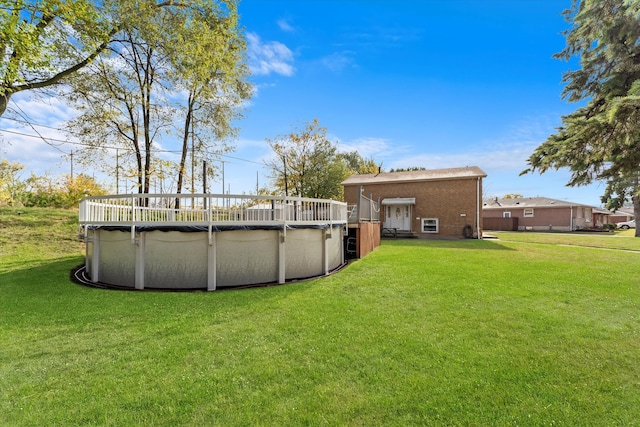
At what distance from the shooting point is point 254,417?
240 centimetres

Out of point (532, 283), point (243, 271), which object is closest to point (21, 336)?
point (243, 271)

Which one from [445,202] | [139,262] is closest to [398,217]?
[445,202]

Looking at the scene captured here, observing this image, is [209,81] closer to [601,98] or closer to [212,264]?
[212,264]

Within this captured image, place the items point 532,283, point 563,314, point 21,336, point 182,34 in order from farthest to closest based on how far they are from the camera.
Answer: point 182,34, point 532,283, point 563,314, point 21,336

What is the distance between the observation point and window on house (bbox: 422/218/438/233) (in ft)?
65.0

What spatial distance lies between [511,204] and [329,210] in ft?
113

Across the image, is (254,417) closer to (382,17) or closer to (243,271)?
(243,271)

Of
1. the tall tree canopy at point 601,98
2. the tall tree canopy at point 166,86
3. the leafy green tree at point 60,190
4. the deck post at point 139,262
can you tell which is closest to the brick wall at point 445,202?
the tall tree canopy at point 166,86

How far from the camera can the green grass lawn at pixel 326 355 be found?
2484 millimetres

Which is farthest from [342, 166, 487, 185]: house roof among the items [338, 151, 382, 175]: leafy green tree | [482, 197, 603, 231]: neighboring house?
[338, 151, 382, 175]: leafy green tree

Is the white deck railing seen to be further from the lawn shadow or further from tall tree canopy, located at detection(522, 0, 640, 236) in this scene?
the lawn shadow

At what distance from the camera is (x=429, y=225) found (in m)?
20.0

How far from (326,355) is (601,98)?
29.7 feet

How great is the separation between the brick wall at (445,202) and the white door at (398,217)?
440 millimetres
